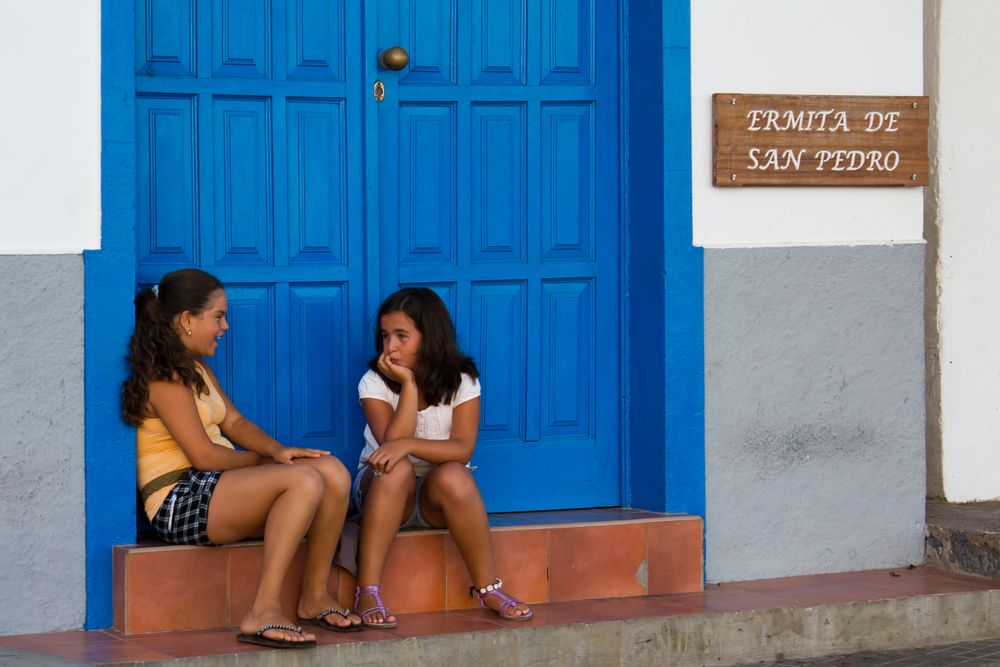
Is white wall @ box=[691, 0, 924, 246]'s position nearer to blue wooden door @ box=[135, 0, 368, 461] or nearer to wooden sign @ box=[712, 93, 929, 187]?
wooden sign @ box=[712, 93, 929, 187]

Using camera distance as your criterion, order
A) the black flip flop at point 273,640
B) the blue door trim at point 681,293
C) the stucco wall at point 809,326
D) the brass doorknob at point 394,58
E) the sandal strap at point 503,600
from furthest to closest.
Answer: the stucco wall at point 809,326 → the blue door trim at point 681,293 → the brass doorknob at point 394,58 → the sandal strap at point 503,600 → the black flip flop at point 273,640

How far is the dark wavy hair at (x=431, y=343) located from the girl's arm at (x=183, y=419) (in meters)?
0.71

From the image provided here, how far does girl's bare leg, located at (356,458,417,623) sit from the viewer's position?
5023mm

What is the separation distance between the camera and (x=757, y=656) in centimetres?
536

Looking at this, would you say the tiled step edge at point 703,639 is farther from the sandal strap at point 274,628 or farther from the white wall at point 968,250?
the white wall at point 968,250

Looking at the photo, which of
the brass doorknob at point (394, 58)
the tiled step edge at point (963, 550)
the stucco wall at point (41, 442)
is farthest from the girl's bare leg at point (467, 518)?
the tiled step edge at point (963, 550)

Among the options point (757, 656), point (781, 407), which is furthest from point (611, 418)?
point (757, 656)

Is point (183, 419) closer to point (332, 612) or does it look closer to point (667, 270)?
point (332, 612)

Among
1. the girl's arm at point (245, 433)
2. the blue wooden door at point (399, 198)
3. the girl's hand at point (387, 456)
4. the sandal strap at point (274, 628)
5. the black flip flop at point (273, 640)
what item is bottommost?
the black flip flop at point (273, 640)

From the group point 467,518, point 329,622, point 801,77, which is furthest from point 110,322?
point 801,77

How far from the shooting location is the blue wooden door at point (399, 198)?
5.45 meters

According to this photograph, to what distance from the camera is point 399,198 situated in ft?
18.8

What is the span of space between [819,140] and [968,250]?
1.20 m

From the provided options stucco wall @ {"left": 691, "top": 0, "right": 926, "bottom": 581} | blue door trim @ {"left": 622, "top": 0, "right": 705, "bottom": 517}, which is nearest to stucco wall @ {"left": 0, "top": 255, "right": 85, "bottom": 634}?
blue door trim @ {"left": 622, "top": 0, "right": 705, "bottom": 517}
